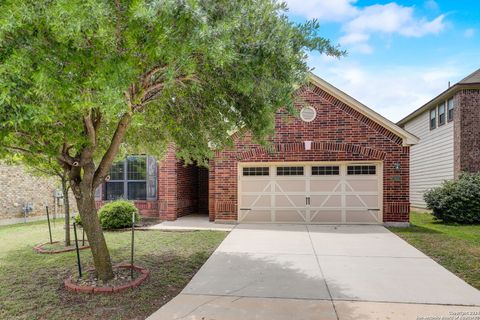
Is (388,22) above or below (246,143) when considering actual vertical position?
above

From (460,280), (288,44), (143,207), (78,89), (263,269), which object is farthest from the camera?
(143,207)

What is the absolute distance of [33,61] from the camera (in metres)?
3.51

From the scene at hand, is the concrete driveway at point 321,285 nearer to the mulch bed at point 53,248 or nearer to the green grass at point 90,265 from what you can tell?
the green grass at point 90,265

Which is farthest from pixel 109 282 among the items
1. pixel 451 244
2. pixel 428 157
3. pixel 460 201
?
pixel 428 157

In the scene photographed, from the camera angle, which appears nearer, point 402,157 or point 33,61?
point 33,61

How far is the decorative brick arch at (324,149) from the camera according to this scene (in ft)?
37.8

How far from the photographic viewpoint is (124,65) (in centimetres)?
371

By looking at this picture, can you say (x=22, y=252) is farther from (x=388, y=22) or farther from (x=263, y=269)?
(x=388, y=22)

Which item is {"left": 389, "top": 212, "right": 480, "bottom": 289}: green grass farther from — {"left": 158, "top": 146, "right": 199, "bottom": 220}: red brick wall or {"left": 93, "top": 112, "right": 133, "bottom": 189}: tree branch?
{"left": 158, "top": 146, "right": 199, "bottom": 220}: red brick wall

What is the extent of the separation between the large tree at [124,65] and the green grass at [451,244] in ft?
16.0

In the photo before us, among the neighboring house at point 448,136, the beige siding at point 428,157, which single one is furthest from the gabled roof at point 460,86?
the beige siding at point 428,157

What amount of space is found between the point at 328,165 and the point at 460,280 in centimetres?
647

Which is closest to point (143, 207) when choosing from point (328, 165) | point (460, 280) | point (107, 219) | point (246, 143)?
point (107, 219)

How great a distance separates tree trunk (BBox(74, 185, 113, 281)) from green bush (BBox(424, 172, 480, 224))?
12868 millimetres
